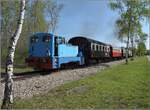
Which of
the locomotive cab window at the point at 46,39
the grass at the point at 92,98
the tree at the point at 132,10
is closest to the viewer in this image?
the grass at the point at 92,98

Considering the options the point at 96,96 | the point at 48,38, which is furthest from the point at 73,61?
the point at 96,96

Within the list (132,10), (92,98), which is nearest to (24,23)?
(132,10)

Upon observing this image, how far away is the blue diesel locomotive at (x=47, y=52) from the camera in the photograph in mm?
24969

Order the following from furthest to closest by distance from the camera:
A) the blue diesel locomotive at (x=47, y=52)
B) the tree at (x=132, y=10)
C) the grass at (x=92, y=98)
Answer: the tree at (x=132, y=10) → the blue diesel locomotive at (x=47, y=52) → the grass at (x=92, y=98)

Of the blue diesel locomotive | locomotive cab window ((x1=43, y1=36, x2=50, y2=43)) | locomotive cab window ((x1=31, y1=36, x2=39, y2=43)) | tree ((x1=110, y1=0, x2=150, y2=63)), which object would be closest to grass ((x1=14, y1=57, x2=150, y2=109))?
the blue diesel locomotive

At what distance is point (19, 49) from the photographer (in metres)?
50.9

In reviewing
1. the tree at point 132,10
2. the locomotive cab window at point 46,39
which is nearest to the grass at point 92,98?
the locomotive cab window at point 46,39

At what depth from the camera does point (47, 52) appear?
25828mm

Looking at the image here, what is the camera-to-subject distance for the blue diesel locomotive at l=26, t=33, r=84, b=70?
24969mm

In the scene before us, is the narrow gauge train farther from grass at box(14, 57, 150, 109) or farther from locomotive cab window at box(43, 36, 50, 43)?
grass at box(14, 57, 150, 109)

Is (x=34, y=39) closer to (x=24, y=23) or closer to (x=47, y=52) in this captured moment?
(x=47, y=52)

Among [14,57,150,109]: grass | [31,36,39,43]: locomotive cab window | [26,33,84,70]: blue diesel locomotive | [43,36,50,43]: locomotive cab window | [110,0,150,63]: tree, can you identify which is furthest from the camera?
[110,0,150,63]: tree

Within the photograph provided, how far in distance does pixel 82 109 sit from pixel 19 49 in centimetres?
4124

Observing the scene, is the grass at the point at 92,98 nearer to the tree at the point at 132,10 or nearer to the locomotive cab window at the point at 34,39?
the locomotive cab window at the point at 34,39
